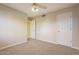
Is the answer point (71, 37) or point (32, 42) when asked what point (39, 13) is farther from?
point (71, 37)

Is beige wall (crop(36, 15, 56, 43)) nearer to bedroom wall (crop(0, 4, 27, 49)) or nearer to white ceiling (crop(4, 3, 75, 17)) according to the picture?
white ceiling (crop(4, 3, 75, 17))

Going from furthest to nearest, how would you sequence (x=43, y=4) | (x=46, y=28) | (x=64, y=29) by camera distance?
(x=46, y=28) < (x=64, y=29) < (x=43, y=4)

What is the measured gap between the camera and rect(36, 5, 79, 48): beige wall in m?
2.14

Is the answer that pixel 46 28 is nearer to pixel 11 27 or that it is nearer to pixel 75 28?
pixel 75 28

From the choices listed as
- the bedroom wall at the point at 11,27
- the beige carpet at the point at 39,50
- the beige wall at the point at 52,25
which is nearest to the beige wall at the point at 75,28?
the beige wall at the point at 52,25

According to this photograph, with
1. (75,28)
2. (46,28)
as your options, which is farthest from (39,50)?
(75,28)

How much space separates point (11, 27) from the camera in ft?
7.20

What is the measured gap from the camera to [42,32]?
2367 mm

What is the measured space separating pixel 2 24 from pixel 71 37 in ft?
4.39

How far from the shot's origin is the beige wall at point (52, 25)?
2137 millimetres

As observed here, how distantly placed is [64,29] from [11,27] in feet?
3.45

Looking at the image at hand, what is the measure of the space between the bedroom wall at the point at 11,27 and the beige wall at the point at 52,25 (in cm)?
31

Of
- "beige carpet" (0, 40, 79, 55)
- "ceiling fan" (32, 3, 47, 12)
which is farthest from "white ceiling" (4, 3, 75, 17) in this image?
"beige carpet" (0, 40, 79, 55)
